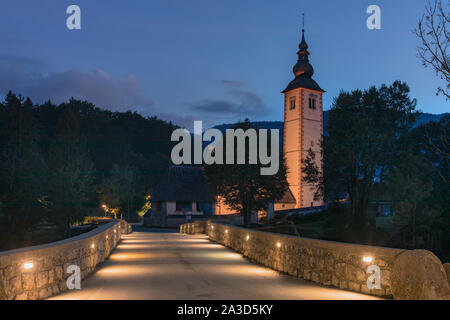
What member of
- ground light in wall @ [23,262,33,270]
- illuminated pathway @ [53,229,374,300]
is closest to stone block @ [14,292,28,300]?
ground light in wall @ [23,262,33,270]

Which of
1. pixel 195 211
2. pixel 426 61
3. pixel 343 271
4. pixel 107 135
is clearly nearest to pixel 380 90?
pixel 195 211

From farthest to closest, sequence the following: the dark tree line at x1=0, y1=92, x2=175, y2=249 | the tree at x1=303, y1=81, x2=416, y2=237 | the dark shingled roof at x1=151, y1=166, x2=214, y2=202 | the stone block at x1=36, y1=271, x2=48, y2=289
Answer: the dark shingled roof at x1=151, y1=166, x2=214, y2=202 → the dark tree line at x1=0, y1=92, x2=175, y2=249 → the tree at x1=303, y1=81, x2=416, y2=237 → the stone block at x1=36, y1=271, x2=48, y2=289

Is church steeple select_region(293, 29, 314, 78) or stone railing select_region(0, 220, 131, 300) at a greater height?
church steeple select_region(293, 29, 314, 78)

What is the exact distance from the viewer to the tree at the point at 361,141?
36.8 meters

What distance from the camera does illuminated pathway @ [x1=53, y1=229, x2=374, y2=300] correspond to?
31.7ft

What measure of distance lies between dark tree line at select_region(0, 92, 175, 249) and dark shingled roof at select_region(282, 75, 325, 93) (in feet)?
96.1

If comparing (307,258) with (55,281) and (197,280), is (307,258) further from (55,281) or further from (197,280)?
(55,281)

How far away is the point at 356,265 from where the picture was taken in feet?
33.0

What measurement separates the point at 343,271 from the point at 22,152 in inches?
2253

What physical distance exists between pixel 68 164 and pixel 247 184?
87.6 feet

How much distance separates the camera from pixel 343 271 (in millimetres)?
10578

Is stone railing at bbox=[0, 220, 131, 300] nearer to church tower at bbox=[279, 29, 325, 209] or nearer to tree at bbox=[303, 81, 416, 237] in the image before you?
tree at bbox=[303, 81, 416, 237]

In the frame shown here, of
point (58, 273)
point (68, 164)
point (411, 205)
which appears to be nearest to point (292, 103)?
point (68, 164)

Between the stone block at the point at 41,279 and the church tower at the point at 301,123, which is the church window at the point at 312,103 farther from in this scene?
the stone block at the point at 41,279
